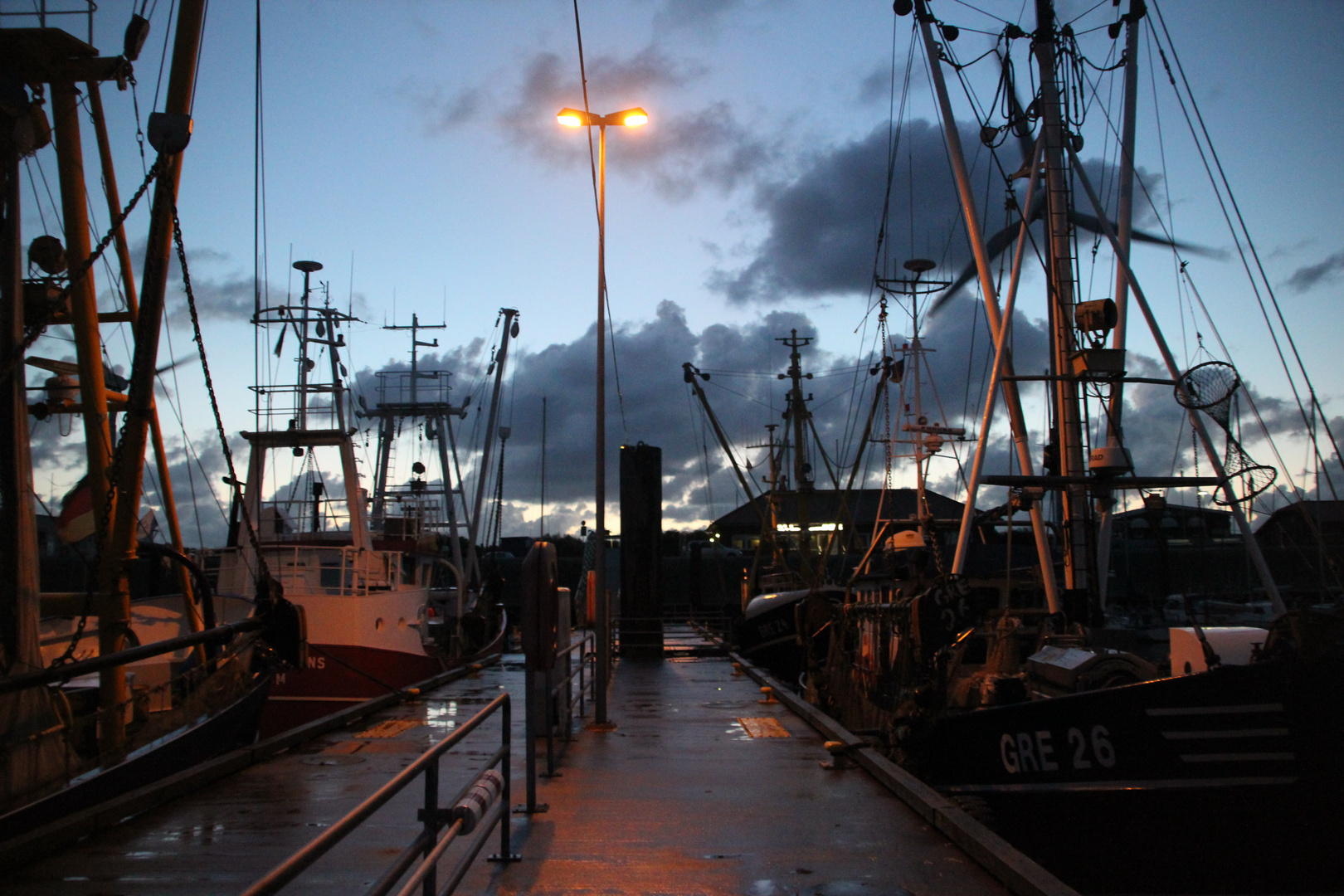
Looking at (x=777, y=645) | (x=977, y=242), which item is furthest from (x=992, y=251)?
(x=777, y=645)

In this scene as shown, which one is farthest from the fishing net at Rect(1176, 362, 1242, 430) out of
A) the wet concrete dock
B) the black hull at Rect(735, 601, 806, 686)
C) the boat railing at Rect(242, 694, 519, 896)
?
the black hull at Rect(735, 601, 806, 686)

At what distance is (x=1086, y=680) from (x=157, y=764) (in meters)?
7.75

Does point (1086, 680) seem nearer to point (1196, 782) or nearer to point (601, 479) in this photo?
point (1196, 782)

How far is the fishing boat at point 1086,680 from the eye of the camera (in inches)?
268

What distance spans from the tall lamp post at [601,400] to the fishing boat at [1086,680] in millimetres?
3298

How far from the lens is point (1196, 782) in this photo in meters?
6.89

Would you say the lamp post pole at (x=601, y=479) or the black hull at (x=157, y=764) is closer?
the black hull at (x=157, y=764)

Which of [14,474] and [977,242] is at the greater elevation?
[977,242]

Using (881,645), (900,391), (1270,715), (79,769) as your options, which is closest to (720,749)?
(881,645)

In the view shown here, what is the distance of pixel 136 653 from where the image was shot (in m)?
5.68

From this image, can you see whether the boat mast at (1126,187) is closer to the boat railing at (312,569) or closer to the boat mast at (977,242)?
the boat mast at (977,242)


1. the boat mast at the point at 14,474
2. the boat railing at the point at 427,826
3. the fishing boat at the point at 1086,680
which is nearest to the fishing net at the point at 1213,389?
the fishing boat at the point at 1086,680

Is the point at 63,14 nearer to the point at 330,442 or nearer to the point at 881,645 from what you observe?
the point at 330,442

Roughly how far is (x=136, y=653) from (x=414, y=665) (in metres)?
11.4
